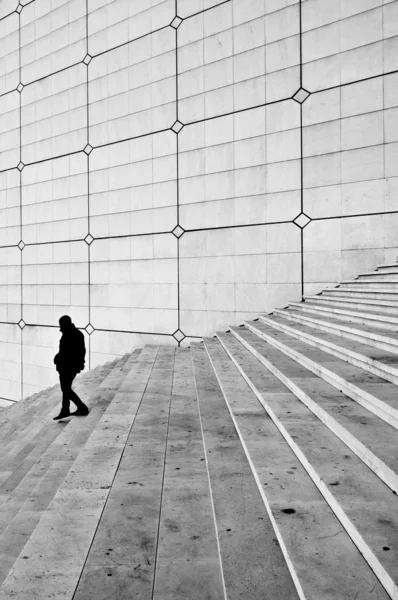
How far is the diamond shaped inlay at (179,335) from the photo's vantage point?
859 centimetres

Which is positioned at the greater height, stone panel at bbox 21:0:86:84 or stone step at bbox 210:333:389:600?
stone panel at bbox 21:0:86:84

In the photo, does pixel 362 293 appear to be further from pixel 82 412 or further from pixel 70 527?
pixel 70 527

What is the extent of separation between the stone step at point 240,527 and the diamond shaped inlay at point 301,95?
20.0ft

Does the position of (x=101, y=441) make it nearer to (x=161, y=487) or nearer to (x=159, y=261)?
(x=161, y=487)

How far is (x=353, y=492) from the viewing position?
1.81 meters

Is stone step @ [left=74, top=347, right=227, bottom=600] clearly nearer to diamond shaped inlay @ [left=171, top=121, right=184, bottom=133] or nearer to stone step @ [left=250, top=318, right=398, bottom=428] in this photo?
stone step @ [left=250, top=318, right=398, bottom=428]

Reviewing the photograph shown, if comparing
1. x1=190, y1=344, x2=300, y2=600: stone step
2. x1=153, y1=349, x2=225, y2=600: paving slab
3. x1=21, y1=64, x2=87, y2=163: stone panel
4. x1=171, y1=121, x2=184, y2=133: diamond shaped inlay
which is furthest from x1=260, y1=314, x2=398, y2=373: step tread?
x1=21, y1=64, x2=87, y2=163: stone panel

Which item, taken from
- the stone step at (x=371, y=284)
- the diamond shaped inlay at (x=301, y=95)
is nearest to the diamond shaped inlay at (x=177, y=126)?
the diamond shaped inlay at (x=301, y=95)

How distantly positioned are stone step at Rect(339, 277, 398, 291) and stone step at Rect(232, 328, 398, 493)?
2084mm

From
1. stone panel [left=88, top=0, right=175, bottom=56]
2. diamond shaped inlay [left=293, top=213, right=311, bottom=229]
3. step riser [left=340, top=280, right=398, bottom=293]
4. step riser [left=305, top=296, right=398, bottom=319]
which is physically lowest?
step riser [left=305, top=296, right=398, bottom=319]

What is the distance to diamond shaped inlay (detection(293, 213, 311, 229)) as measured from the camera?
7375 millimetres

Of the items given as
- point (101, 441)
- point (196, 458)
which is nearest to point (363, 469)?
point (196, 458)

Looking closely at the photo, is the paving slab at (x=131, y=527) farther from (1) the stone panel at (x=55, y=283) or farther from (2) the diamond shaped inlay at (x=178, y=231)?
(1) the stone panel at (x=55, y=283)

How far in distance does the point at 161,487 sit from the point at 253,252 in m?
5.99
